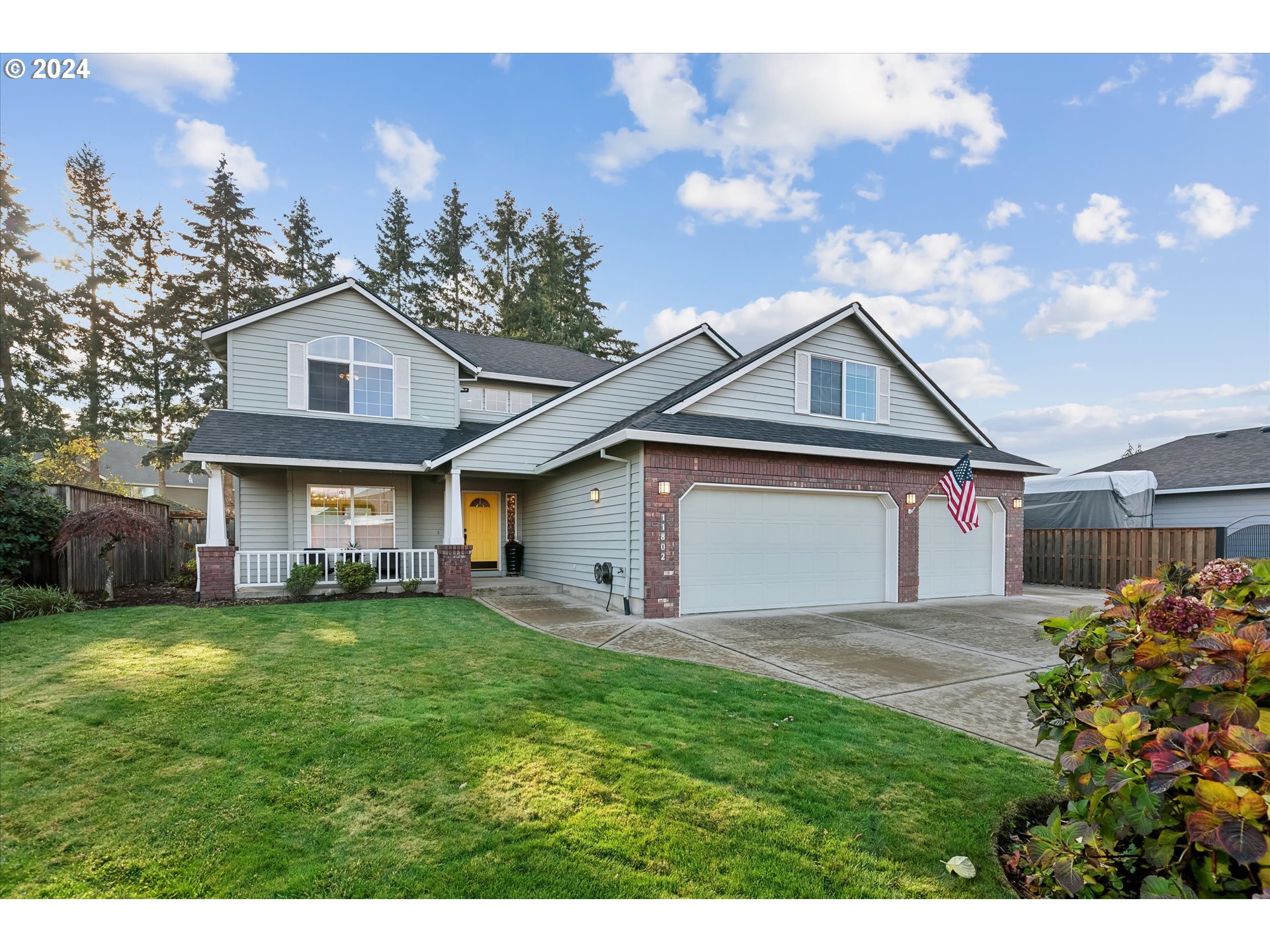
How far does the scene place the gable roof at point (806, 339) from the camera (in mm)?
9922

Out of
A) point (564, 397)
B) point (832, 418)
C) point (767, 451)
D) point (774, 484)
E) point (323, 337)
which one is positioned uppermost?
point (323, 337)

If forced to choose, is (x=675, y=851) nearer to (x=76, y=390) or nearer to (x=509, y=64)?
(x=509, y=64)

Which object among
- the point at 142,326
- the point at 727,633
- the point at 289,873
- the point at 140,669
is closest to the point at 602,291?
the point at 142,326

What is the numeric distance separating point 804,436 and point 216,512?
10.7 meters

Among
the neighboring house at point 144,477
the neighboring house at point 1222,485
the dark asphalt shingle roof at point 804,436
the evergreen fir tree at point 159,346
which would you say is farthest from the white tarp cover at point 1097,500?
the neighboring house at point 144,477

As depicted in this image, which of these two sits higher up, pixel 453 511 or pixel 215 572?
pixel 453 511

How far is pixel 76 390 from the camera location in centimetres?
2217

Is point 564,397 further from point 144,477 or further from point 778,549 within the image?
point 144,477

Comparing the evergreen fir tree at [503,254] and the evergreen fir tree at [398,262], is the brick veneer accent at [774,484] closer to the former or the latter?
the evergreen fir tree at [503,254]

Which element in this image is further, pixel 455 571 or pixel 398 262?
pixel 398 262

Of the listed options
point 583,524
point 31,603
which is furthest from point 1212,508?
point 31,603

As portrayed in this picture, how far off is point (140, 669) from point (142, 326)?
87.6 feet

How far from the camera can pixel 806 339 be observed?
10.8 metres

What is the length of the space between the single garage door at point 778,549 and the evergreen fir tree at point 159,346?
24.7 m
